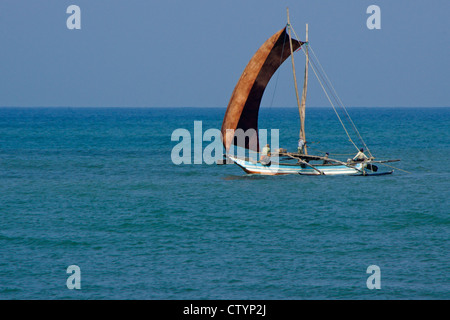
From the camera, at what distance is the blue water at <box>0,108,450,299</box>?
22750 millimetres

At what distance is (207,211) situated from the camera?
114ft

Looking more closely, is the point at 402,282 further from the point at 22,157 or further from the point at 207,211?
the point at 22,157
